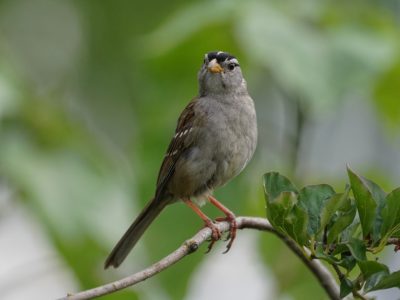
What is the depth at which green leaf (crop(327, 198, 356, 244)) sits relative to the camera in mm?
2734

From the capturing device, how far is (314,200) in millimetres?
2812

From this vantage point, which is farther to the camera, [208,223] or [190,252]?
[208,223]

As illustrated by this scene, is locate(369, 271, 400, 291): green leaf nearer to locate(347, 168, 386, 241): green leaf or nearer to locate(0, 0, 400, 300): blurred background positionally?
locate(347, 168, 386, 241): green leaf

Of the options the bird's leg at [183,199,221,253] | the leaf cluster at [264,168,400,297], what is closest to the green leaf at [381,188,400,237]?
the leaf cluster at [264,168,400,297]

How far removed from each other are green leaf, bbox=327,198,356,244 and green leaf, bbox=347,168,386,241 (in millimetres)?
29

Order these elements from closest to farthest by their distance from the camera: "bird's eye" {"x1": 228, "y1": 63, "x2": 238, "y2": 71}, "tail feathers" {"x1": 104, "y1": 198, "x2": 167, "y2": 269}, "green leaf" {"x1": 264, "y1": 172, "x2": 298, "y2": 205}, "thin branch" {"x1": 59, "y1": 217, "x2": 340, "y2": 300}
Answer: "thin branch" {"x1": 59, "y1": 217, "x2": 340, "y2": 300}
"green leaf" {"x1": 264, "y1": 172, "x2": 298, "y2": 205}
"tail feathers" {"x1": 104, "y1": 198, "x2": 167, "y2": 269}
"bird's eye" {"x1": 228, "y1": 63, "x2": 238, "y2": 71}

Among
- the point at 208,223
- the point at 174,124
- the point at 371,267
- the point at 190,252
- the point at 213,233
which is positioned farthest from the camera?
the point at 174,124

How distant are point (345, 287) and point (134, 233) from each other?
1987 millimetres

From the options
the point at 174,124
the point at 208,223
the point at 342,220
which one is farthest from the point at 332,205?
the point at 174,124

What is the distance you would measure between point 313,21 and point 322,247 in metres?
1.90

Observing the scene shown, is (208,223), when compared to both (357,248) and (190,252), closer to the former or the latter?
(190,252)

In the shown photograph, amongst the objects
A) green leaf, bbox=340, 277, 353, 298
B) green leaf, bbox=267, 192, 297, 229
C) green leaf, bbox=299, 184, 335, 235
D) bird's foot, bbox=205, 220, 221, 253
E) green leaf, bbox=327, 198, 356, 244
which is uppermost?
green leaf, bbox=267, 192, 297, 229

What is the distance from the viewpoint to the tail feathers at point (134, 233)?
4492mm

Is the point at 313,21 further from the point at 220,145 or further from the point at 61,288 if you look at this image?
the point at 61,288
